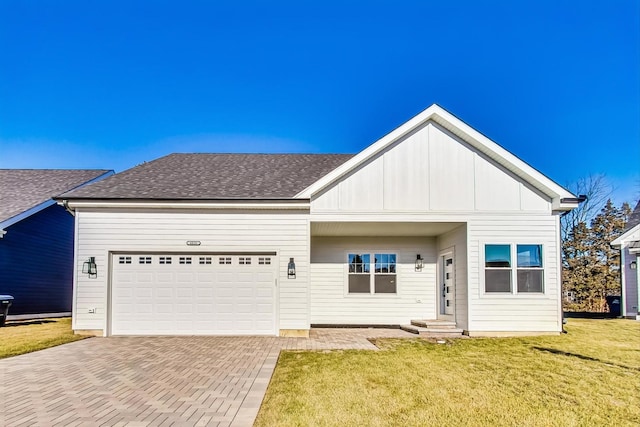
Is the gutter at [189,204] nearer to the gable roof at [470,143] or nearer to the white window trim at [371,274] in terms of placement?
the gable roof at [470,143]

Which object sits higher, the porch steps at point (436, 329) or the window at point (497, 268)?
the window at point (497, 268)

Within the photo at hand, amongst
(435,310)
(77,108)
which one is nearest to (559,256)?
(435,310)

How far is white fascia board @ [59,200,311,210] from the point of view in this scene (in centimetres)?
1157

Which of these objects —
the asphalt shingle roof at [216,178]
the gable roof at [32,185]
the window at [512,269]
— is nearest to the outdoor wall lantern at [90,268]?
the asphalt shingle roof at [216,178]

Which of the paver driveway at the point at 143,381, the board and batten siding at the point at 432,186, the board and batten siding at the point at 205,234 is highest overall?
the board and batten siding at the point at 432,186

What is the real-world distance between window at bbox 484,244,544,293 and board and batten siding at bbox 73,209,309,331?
500cm

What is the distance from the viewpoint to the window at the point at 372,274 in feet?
46.3

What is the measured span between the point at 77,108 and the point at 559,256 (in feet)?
59.5

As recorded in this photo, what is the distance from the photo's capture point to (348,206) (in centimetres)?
1177

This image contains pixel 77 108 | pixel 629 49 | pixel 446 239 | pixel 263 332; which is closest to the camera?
pixel 263 332

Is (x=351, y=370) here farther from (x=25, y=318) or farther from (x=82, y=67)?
(x=25, y=318)

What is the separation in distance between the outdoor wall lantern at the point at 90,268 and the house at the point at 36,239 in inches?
259

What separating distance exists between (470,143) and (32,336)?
12888 millimetres

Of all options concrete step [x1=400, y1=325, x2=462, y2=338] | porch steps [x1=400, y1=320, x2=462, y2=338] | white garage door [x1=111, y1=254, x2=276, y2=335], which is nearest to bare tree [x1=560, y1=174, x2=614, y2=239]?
porch steps [x1=400, y1=320, x2=462, y2=338]
